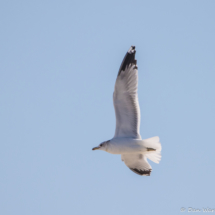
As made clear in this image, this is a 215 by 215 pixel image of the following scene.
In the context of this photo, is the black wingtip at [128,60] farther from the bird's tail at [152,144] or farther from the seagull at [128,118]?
the bird's tail at [152,144]

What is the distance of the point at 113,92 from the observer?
1189 centimetres

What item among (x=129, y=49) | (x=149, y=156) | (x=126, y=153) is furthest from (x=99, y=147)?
(x=129, y=49)

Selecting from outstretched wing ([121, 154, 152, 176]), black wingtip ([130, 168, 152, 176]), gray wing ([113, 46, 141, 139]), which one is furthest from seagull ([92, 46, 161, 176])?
black wingtip ([130, 168, 152, 176])

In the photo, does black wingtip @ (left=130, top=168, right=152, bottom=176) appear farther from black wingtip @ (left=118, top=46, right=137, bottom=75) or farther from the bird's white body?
black wingtip @ (left=118, top=46, right=137, bottom=75)

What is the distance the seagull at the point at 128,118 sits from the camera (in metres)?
11.9

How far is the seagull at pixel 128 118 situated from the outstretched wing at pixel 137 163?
56 centimetres

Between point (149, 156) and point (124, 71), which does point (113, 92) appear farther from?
point (149, 156)

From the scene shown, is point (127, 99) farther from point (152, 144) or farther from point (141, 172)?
point (141, 172)

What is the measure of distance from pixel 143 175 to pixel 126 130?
1542 millimetres

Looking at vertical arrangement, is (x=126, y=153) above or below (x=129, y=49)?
below

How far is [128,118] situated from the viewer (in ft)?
39.6

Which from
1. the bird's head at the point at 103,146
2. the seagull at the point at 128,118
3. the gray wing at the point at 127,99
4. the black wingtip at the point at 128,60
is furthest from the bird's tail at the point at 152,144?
the black wingtip at the point at 128,60

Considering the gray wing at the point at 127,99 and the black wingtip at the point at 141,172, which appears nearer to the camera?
the gray wing at the point at 127,99

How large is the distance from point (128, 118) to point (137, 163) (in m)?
1.44
